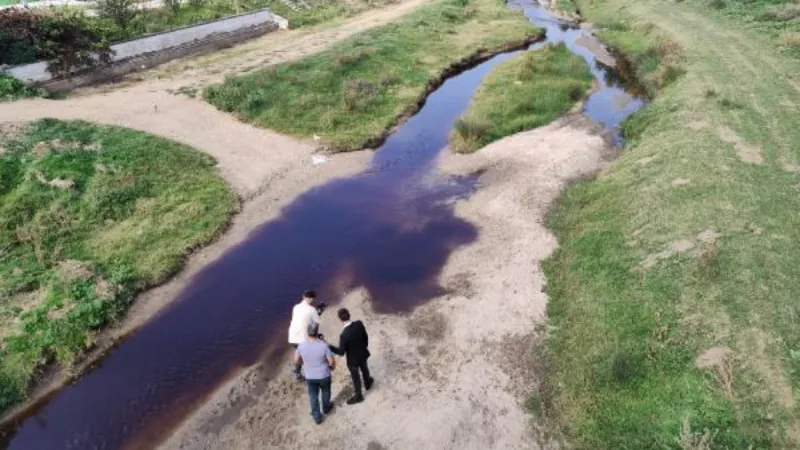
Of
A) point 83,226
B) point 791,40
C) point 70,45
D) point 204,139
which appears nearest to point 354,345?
point 83,226

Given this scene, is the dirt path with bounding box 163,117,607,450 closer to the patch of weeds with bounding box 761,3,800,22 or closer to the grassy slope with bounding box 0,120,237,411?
the grassy slope with bounding box 0,120,237,411

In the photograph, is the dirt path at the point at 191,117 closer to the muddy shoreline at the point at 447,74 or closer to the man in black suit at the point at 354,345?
the muddy shoreline at the point at 447,74

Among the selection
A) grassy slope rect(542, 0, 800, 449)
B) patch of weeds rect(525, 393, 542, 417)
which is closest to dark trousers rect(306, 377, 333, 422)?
patch of weeds rect(525, 393, 542, 417)

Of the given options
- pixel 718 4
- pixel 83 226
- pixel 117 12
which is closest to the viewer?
pixel 83 226

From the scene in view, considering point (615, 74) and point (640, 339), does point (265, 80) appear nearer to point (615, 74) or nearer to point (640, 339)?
point (615, 74)

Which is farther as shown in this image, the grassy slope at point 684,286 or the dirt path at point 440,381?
the dirt path at point 440,381

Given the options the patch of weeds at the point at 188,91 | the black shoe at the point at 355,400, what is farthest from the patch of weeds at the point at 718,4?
the black shoe at the point at 355,400

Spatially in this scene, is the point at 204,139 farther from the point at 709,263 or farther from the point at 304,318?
the point at 709,263
